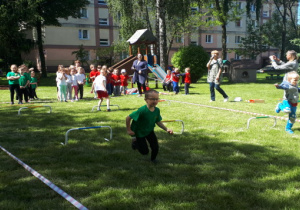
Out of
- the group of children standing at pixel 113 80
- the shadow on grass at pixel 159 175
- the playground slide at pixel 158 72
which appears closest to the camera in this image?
the shadow on grass at pixel 159 175

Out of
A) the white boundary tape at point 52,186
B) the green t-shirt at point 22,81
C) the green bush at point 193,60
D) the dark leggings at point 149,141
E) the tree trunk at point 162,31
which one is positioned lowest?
the white boundary tape at point 52,186

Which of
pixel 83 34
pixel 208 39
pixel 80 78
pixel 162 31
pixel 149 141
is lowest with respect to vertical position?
pixel 149 141

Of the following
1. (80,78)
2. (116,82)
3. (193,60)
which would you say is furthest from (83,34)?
(80,78)

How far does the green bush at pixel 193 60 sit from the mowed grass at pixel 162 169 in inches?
784

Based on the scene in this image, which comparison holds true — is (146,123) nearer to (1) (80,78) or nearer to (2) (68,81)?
(2) (68,81)

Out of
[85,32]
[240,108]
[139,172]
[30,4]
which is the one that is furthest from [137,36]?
[85,32]

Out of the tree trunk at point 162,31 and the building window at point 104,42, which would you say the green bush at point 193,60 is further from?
the building window at point 104,42

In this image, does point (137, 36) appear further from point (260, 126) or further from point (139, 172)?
point (139, 172)

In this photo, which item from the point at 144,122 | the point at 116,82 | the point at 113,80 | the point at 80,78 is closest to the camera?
the point at 144,122

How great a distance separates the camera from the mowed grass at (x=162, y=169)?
12.8ft

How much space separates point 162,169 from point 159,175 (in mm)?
270

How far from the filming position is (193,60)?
28.5 m

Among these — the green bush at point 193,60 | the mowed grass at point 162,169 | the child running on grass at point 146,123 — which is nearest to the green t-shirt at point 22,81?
the mowed grass at point 162,169

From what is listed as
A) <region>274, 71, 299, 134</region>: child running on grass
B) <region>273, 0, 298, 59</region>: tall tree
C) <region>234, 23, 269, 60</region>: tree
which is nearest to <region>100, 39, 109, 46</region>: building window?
<region>234, 23, 269, 60</region>: tree
